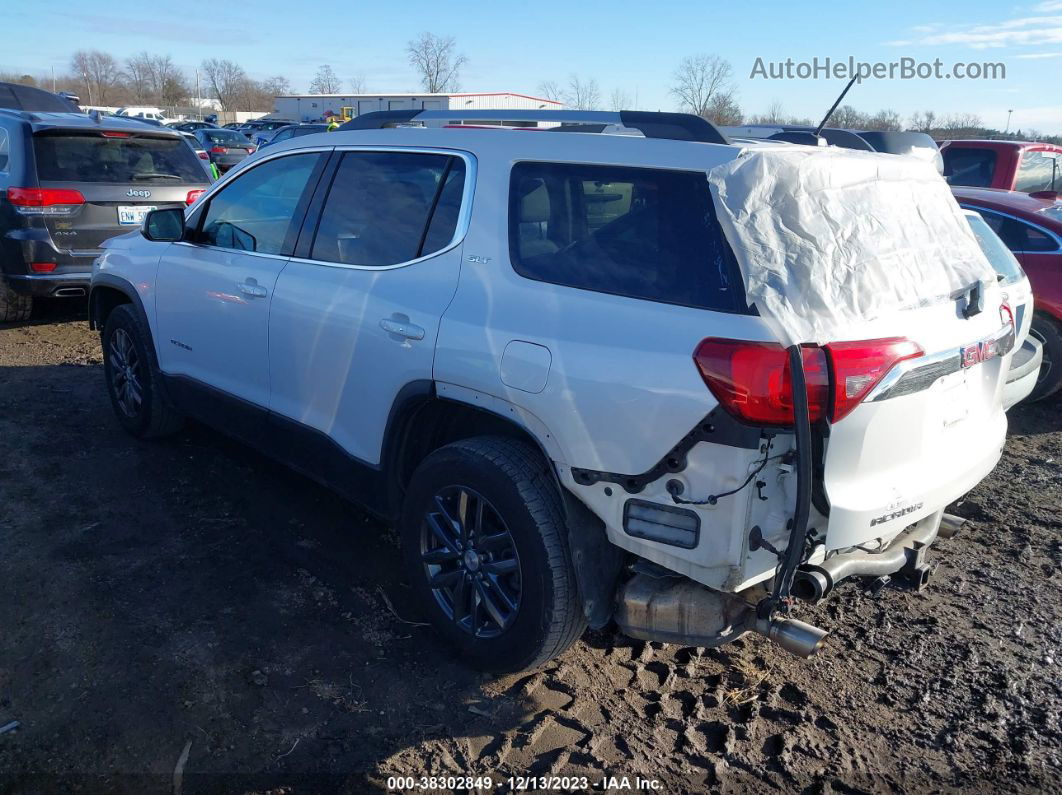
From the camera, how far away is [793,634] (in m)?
2.61

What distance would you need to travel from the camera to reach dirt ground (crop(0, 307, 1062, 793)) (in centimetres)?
275

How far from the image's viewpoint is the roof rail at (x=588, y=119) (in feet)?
9.25

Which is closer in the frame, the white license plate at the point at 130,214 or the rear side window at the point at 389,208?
the rear side window at the point at 389,208

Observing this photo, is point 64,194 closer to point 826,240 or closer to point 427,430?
point 427,430

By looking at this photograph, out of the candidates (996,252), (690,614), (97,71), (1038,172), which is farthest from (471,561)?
(97,71)

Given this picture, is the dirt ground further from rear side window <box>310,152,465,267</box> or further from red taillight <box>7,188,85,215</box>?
red taillight <box>7,188,85,215</box>

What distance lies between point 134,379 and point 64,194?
3015 mm

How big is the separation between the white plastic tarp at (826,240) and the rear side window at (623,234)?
0.26 ft

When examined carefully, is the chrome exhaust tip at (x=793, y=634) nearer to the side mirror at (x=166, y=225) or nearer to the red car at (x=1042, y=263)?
the side mirror at (x=166, y=225)

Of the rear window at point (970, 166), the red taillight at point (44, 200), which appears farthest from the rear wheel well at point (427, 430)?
the rear window at point (970, 166)

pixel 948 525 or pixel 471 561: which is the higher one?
pixel 948 525

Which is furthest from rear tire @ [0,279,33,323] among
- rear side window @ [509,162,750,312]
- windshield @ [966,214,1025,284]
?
windshield @ [966,214,1025,284]

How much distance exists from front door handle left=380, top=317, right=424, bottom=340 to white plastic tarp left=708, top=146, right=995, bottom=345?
4.02ft

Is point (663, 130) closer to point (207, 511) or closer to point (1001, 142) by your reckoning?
point (207, 511)
